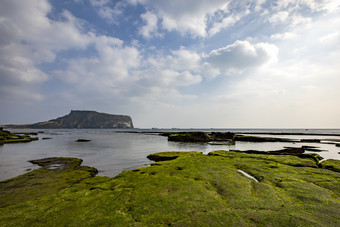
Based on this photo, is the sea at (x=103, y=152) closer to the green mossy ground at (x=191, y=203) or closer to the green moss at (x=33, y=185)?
the green moss at (x=33, y=185)

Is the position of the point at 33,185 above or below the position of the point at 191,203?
below

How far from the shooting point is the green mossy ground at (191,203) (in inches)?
368

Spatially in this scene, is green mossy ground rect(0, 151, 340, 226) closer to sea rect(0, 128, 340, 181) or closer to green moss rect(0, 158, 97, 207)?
green moss rect(0, 158, 97, 207)

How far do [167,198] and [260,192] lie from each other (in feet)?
24.5

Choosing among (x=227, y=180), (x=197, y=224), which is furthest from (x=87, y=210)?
(x=227, y=180)

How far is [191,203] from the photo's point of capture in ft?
36.9

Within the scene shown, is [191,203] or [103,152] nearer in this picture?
[191,203]

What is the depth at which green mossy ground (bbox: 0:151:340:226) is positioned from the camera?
9.34 m

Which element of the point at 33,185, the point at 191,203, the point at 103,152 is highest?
the point at 191,203

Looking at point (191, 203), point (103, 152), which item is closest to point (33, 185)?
point (191, 203)

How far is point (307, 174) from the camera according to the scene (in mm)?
18062

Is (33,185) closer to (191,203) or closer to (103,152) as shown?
(191,203)

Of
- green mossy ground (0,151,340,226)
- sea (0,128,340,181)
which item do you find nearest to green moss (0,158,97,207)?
green mossy ground (0,151,340,226)

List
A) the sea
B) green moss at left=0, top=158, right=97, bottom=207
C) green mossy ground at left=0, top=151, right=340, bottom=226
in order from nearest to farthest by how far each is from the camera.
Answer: green mossy ground at left=0, top=151, right=340, bottom=226, green moss at left=0, top=158, right=97, bottom=207, the sea
